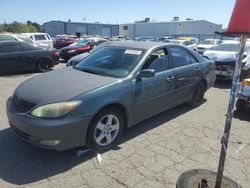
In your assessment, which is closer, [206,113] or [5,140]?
[5,140]

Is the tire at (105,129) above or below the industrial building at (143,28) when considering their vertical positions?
below

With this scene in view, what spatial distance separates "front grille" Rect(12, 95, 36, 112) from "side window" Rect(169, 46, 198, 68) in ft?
9.04

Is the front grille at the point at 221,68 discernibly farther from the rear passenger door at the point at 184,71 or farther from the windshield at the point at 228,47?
the rear passenger door at the point at 184,71

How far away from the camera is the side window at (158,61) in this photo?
4.14 m

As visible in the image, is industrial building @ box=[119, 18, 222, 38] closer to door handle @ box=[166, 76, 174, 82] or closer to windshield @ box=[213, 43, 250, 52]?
windshield @ box=[213, 43, 250, 52]

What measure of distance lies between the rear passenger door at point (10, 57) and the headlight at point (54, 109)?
A: 705 centimetres

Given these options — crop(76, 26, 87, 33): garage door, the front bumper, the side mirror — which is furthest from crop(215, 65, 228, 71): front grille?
crop(76, 26, 87, 33): garage door

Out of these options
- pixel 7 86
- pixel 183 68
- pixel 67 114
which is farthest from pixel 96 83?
pixel 7 86

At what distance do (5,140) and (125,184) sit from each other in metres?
2.13

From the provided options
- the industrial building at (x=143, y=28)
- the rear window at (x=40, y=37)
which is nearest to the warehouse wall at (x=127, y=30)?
the industrial building at (x=143, y=28)

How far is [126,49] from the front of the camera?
14.3ft

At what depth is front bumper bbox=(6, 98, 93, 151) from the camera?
295 centimetres

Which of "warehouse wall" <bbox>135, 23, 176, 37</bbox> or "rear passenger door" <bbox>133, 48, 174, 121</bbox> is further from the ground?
"warehouse wall" <bbox>135, 23, 176, 37</bbox>

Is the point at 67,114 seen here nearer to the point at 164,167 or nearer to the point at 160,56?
the point at 164,167
